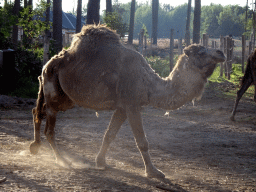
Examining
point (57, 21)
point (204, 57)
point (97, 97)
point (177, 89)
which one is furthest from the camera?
point (57, 21)

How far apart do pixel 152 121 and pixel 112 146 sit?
301cm

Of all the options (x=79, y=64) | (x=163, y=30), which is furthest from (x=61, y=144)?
(x=163, y=30)

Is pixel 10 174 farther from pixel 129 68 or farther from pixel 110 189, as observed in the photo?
pixel 129 68

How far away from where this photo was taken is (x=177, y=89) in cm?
494

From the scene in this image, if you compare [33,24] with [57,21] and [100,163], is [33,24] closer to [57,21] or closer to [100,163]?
[57,21]

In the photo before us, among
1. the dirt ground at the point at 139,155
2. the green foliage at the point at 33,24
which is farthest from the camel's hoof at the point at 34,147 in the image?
the green foliage at the point at 33,24

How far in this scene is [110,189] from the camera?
14.5 feet

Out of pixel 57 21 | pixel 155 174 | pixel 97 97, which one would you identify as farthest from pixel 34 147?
pixel 57 21

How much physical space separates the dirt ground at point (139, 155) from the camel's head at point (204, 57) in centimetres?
156

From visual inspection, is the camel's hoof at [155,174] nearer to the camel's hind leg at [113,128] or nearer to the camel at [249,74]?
the camel's hind leg at [113,128]

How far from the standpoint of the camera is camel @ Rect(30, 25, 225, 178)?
4863 mm

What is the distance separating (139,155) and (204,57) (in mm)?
2424

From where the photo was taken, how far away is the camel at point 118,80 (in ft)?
16.0

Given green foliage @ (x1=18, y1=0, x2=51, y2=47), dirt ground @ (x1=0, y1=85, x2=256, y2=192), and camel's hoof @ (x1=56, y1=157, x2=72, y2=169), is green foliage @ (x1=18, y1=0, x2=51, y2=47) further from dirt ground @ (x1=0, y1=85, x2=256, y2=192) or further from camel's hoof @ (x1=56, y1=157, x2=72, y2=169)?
camel's hoof @ (x1=56, y1=157, x2=72, y2=169)
